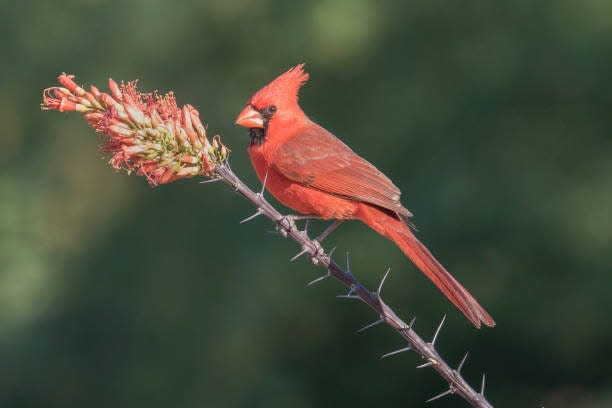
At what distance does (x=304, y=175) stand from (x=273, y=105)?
0.27 metres

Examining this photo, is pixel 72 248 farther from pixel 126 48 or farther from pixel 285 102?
pixel 285 102

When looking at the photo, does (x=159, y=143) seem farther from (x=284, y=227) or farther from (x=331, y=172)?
(x=331, y=172)

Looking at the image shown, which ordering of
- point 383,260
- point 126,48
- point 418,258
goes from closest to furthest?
point 418,258
point 383,260
point 126,48

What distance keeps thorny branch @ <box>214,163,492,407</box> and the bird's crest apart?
752 millimetres

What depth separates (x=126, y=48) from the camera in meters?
7.47

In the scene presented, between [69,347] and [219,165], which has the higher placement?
[219,165]

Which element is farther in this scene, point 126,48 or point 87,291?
point 126,48

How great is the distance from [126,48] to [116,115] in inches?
219

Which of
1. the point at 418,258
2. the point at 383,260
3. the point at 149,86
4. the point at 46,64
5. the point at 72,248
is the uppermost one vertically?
the point at 46,64

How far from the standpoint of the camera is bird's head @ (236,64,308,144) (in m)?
3.05

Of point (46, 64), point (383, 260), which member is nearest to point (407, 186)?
point (383, 260)

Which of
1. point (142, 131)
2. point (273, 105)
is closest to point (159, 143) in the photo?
point (142, 131)

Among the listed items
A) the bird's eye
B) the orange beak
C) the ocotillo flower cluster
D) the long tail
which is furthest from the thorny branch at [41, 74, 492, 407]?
the bird's eye

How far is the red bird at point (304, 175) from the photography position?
302 centimetres
